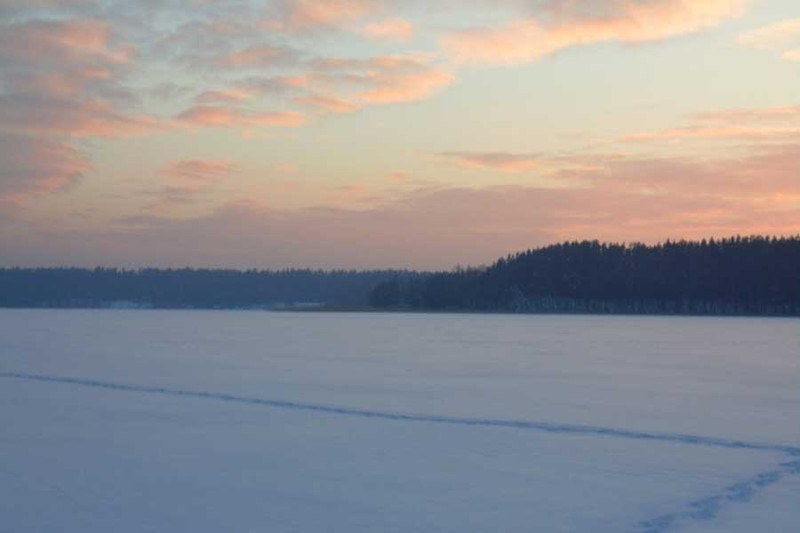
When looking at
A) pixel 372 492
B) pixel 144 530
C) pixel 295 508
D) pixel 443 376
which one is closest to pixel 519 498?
pixel 372 492

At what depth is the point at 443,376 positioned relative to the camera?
17.8 meters

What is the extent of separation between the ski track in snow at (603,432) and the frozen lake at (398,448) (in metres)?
0.03

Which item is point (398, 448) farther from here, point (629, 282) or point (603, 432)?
point (629, 282)

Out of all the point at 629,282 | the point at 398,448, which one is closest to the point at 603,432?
the point at 398,448

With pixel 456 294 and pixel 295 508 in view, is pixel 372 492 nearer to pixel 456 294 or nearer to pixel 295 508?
pixel 295 508

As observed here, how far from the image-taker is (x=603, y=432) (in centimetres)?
1084

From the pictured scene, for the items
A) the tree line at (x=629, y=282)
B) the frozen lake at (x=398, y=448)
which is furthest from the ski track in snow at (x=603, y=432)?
the tree line at (x=629, y=282)

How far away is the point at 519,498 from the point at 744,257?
78754mm

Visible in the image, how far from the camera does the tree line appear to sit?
79.8 m

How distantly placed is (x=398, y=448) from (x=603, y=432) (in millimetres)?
2339

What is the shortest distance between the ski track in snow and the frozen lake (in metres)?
0.03

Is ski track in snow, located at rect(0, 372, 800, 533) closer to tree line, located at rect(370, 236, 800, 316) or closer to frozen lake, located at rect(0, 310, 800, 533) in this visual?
frozen lake, located at rect(0, 310, 800, 533)

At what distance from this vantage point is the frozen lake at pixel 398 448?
7.11m

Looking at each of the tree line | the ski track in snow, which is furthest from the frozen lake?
the tree line
